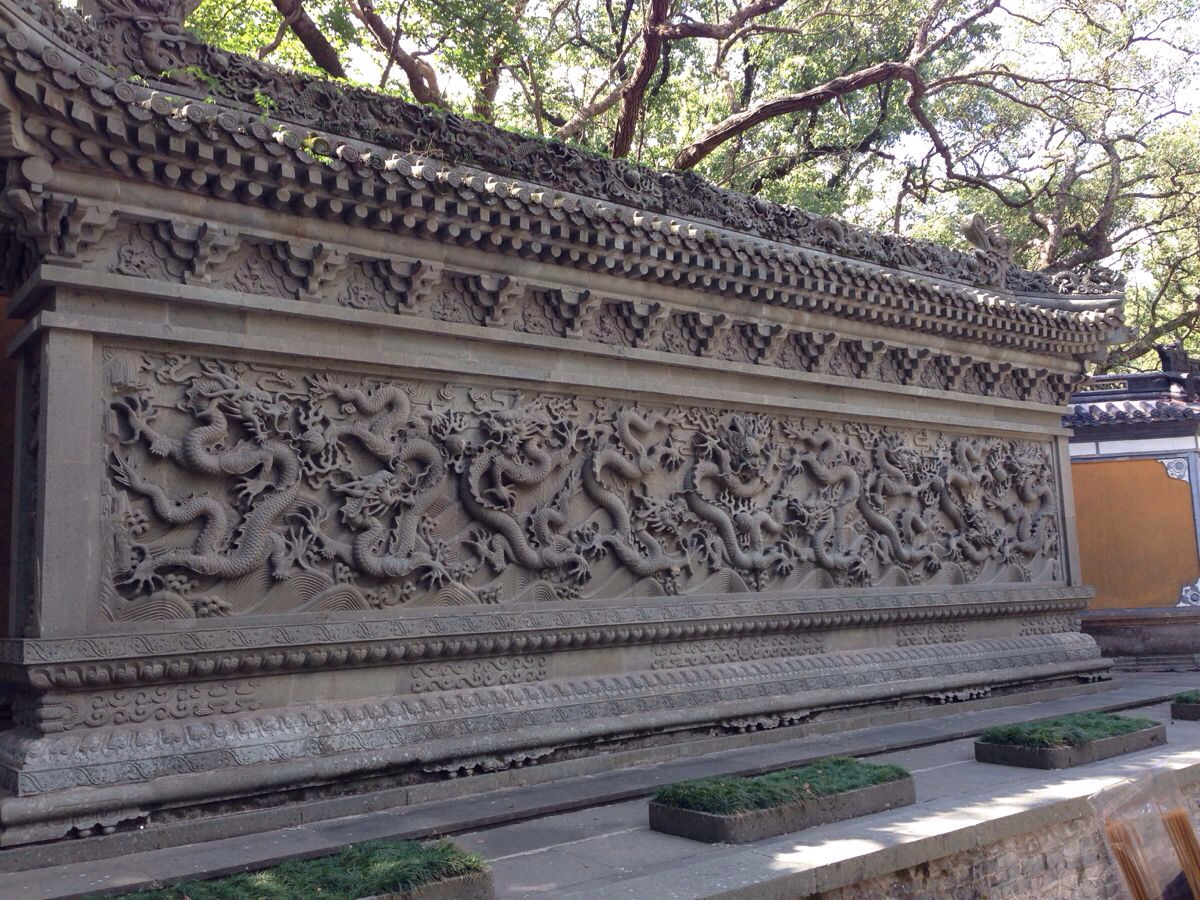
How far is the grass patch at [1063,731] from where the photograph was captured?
8.60 meters

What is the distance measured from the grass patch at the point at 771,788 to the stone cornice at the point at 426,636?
203 cm

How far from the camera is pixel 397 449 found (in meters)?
8.00

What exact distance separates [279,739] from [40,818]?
1.49m

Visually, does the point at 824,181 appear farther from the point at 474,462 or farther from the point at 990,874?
the point at 990,874

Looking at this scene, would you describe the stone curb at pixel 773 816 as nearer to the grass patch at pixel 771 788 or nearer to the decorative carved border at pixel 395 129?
the grass patch at pixel 771 788

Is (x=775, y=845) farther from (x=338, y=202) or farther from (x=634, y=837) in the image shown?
(x=338, y=202)

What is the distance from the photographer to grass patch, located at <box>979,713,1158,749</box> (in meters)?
8.60

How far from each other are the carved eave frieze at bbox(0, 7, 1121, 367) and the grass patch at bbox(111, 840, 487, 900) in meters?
4.09

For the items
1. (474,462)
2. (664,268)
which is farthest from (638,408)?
(474,462)

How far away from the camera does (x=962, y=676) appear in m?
11.7

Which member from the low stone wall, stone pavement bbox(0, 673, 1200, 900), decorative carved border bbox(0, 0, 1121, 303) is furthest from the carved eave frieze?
the low stone wall

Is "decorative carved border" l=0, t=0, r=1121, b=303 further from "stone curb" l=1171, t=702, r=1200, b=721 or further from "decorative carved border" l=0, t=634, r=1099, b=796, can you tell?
"stone curb" l=1171, t=702, r=1200, b=721

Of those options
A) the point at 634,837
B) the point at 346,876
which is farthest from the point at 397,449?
the point at 346,876

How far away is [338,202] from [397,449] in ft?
6.15
